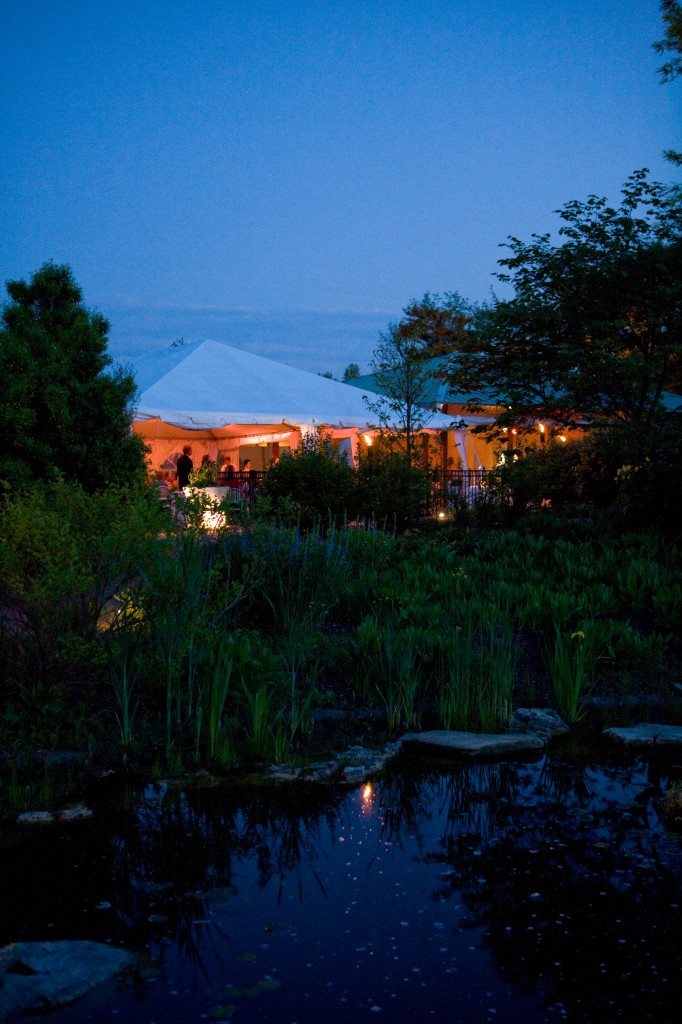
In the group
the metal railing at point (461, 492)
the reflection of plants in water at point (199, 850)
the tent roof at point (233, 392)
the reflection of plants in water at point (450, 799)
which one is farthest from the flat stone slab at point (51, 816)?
the tent roof at point (233, 392)

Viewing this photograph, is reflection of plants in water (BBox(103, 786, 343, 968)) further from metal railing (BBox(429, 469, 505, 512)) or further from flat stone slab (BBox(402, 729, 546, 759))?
metal railing (BBox(429, 469, 505, 512))

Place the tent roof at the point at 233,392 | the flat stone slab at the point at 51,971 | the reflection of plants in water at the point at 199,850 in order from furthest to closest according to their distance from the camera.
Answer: the tent roof at the point at 233,392 → the reflection of plants in water at the point at 199,850 → the flat stone slab at the point at 51,971

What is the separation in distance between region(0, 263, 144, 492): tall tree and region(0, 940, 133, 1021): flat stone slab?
6384 mm

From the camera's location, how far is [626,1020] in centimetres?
256

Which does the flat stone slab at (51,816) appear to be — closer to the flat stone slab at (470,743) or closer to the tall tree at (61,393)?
the flat stone slab at (470,743)

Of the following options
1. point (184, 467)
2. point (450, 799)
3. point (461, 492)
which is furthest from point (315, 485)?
point (450, 799)

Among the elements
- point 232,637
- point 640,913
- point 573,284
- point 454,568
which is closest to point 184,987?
point 640,913

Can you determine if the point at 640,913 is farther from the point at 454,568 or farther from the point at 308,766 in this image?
the point at 454,568

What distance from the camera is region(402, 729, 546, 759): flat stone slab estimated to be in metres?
4.89

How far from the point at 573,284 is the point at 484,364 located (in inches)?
86.1

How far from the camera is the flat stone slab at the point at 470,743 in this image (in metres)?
4.89

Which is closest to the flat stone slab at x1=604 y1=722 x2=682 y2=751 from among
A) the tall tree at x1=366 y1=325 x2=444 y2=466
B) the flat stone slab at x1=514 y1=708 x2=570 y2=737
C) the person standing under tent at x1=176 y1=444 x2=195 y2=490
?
the flat stone slab at x1=514 y1=708 x2=570 y2=737

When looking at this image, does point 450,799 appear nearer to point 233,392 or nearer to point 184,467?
point 233,392

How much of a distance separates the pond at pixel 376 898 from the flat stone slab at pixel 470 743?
22cm
